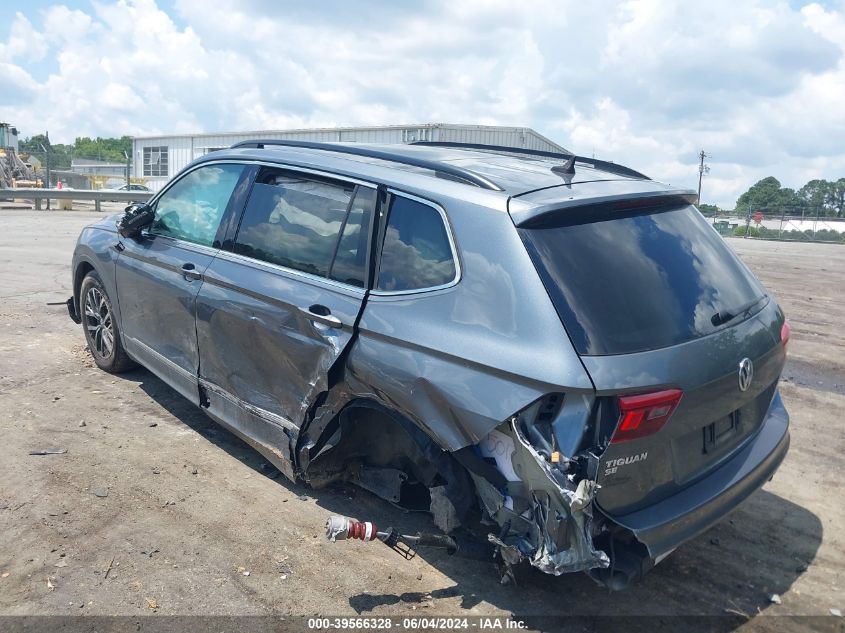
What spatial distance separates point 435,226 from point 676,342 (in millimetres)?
1196

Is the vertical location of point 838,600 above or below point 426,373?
below

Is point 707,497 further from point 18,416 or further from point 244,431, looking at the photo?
point 18,416

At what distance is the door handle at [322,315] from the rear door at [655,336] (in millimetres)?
1068

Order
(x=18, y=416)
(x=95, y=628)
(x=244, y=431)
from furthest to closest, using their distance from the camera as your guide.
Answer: (x=18, y=416) < (x=244, y=431) < (x=95, y=628)

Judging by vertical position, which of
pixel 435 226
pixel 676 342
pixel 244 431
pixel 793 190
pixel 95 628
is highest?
pixel 793 190

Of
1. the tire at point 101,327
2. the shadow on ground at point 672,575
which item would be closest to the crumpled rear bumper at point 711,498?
the shadow on ground at point 672,575

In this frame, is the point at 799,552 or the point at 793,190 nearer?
the point at 799,552

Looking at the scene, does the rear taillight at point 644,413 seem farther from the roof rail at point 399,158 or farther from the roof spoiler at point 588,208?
the roof rail at point 399,158

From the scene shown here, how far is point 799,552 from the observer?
3.87 m

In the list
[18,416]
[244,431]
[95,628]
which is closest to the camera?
[95,628]

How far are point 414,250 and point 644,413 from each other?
1303 mm

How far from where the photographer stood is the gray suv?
2840mm

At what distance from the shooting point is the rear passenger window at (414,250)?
3297 millimetres

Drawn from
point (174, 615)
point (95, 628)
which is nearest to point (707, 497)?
point (174, 615)
